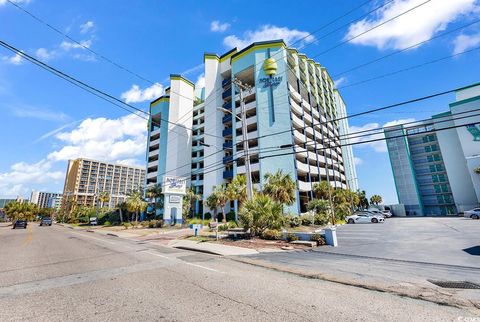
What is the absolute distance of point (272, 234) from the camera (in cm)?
1638

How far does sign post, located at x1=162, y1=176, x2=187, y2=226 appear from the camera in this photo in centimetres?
3497

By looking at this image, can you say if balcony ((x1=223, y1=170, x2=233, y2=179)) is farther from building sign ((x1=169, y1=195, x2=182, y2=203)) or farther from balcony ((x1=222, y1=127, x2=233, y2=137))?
building sign ((x1=169, y1=195, x2=182, y2=203))

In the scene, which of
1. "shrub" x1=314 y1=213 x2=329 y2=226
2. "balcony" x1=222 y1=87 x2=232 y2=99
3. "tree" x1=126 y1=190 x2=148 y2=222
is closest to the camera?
"shrub" x1=314 y1=213 x2=329 y2=226

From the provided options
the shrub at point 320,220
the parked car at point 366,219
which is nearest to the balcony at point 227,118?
the shrub at point 320,220

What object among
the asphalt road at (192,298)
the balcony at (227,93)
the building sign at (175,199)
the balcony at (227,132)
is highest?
the balcony at (227,93)

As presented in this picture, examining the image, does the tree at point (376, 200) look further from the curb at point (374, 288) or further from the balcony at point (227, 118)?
the curb at point (374, 288)

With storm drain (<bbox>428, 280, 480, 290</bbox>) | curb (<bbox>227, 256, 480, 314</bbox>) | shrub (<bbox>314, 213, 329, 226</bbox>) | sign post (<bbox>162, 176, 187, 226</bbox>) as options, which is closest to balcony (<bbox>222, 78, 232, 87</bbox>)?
sign post (<bbox>162, 176, 187, 226</bbox>)

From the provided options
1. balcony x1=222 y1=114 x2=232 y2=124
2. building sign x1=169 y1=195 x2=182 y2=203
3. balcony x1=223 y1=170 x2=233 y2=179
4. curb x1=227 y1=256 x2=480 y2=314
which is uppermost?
balcony x1=222 y1=114 x2=232 y2=124

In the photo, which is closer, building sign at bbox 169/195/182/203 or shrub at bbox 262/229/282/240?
shrub at bbox 262/229/282/240

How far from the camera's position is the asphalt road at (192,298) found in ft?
14.4

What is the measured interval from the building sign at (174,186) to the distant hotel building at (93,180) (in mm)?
94954

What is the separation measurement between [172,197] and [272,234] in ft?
78.0

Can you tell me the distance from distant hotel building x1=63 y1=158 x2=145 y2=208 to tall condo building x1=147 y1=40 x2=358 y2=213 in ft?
254

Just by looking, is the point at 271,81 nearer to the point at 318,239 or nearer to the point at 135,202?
the point at 318,239
